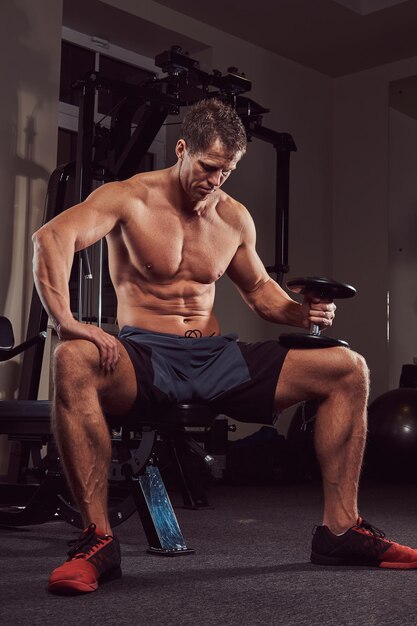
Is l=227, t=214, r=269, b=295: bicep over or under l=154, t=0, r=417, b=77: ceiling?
under

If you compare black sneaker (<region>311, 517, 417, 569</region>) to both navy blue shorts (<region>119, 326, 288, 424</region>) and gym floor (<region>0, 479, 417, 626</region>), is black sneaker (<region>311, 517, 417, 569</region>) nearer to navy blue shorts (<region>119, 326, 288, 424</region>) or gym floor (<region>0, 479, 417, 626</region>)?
gym floor (<region>0, 479, 417, 626</region>)

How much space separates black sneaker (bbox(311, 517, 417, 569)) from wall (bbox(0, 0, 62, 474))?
258 centimetres

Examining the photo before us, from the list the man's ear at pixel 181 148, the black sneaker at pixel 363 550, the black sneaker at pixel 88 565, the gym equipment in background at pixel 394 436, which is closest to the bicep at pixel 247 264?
the man's ear at pixel 181 148

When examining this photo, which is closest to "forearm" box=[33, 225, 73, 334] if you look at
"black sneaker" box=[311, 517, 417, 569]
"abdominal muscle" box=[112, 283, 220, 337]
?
"abdominal muscle" box=[112, 283, 220, 337]

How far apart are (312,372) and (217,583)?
551 mm

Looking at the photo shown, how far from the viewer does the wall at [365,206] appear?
6129 millimetres

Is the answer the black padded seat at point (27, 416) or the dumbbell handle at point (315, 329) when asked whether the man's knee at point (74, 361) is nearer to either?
the dumbbell handle at point (315, 329)

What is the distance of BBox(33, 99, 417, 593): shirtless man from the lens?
6.17 ft

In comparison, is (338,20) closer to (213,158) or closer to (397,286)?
(397,286)

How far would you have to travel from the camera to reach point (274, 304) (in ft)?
7.89

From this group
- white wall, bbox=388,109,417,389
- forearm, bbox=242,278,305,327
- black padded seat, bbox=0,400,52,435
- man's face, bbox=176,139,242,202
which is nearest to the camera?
man's face, bbox=176,139,242,202

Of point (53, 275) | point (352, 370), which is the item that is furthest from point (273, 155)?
point (53, 275)

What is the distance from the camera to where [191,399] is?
2.09m

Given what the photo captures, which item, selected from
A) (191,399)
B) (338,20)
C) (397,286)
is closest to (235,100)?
(338,20)
